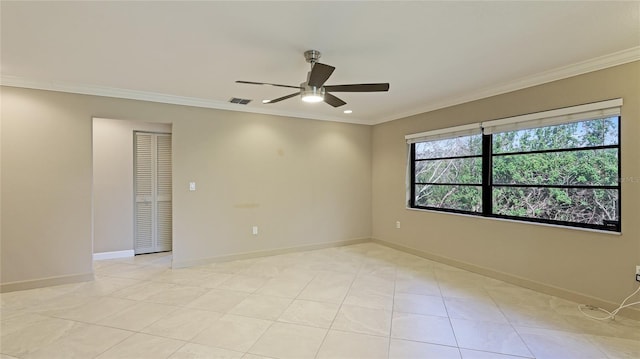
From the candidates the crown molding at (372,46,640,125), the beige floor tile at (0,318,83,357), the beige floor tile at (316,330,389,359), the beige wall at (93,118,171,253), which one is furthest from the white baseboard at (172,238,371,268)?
the crown molding at (372,46,640,125)

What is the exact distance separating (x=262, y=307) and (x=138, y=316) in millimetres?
1159

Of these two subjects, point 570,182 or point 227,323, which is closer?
point 227,323

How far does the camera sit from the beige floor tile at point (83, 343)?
2.28 m

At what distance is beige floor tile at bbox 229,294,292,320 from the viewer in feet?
9.61

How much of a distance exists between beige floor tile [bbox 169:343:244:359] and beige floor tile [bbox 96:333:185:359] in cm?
6

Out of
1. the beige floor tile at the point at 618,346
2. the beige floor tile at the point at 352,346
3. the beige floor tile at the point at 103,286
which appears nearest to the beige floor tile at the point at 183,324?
the beige floor tile at the point at 352,346

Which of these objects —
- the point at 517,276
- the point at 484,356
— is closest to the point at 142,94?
the point at 484,356

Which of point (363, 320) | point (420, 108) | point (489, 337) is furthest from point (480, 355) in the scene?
point (420, 108)

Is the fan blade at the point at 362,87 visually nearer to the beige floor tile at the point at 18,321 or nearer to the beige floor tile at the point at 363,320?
the beige floor tile at the point at 363,320

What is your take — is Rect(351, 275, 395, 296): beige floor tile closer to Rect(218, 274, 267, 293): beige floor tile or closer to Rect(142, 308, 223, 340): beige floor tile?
Rect(218, 274, 267, 293): beige floor tile

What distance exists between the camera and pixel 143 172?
5.32 meters

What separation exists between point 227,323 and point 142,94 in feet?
10.6

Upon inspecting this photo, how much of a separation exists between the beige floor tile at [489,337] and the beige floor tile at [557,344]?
8 centimetres

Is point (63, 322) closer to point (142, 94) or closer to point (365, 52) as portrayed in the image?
point (142, 94)
